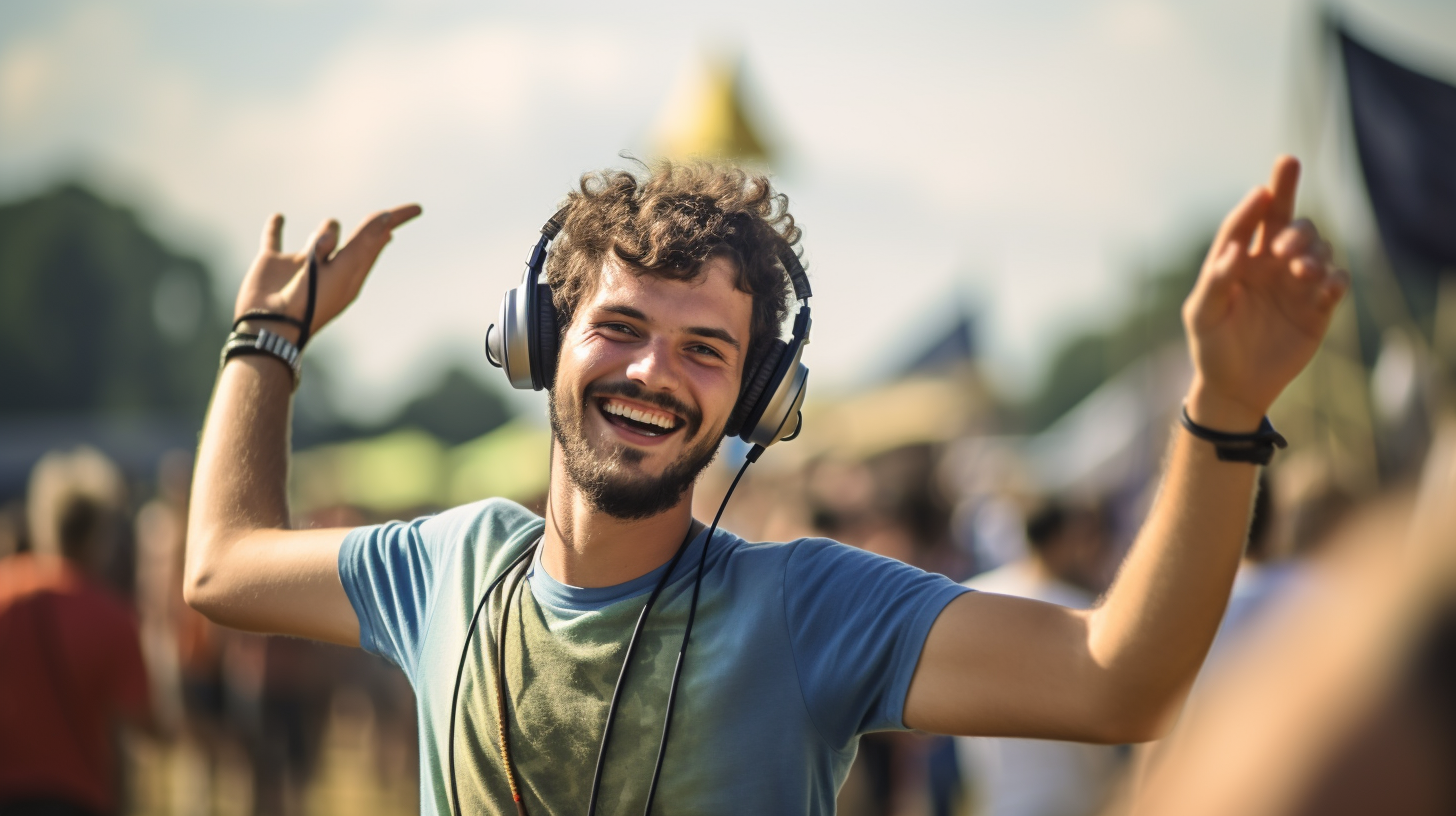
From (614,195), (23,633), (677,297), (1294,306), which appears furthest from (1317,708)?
(23,633)

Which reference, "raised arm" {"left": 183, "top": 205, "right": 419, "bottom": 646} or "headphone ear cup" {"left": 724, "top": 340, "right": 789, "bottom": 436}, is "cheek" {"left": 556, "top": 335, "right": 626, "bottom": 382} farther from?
"raised arm" {"left": 183, "top": 205, "right": 419, "bottom": 646}

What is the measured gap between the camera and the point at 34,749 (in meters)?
5.59

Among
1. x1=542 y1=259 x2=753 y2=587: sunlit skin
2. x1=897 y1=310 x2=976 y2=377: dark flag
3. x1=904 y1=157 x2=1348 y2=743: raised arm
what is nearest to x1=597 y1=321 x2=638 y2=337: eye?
x1=542 y1=259 x2=753 y2=587: sunlit skin

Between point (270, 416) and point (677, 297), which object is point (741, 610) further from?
point (270, 416)

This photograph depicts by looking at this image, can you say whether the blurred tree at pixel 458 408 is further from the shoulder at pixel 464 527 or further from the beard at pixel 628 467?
the beard at pixel 628 467

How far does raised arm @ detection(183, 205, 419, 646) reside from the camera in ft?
8.53

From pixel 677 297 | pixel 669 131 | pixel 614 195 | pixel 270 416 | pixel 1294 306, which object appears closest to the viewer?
pixel 1294 306

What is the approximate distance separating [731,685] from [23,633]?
15.3ft

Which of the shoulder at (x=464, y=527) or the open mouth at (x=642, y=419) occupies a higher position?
the open mouth at (x=642, y=419)

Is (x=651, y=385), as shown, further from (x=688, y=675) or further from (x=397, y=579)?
(x=397, y=579)

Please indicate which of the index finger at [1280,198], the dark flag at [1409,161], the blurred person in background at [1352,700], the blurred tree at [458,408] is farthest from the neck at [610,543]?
the blurred tree at [458,408]

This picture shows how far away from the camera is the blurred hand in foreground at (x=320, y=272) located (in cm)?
281

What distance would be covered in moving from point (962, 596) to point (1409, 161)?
6765mm

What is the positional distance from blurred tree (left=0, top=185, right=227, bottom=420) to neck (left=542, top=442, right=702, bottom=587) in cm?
5790
